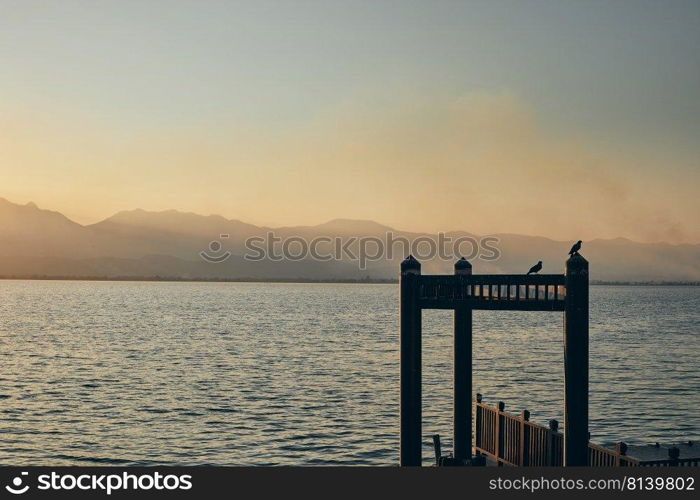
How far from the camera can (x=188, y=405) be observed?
4303 cm

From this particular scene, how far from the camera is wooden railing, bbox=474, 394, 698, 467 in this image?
18.2 m

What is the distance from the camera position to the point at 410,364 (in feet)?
68.4

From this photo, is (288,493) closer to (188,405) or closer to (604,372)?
(188,405)

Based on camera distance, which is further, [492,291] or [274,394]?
[274,394]

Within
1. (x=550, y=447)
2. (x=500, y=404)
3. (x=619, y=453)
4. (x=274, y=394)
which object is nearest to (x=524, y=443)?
(x=550, y=447)

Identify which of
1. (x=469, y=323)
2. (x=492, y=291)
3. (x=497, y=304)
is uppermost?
(x=492, y=291)

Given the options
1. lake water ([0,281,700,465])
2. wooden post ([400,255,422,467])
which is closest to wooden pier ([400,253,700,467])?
wooden post ([400,255,422,467])

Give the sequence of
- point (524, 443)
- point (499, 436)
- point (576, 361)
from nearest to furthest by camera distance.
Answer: point (576, 361), point (524, 443), point (499, 436)

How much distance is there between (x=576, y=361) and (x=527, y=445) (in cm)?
434

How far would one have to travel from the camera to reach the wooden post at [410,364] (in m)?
20.8

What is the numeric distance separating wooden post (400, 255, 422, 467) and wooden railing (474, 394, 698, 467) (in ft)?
9.63

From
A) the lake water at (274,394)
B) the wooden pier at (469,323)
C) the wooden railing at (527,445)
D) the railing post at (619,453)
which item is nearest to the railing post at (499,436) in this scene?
the wooden railing at (527,445)

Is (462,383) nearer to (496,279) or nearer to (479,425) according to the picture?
(479,425)

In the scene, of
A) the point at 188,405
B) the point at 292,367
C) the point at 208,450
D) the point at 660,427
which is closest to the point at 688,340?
the point at 292,367
